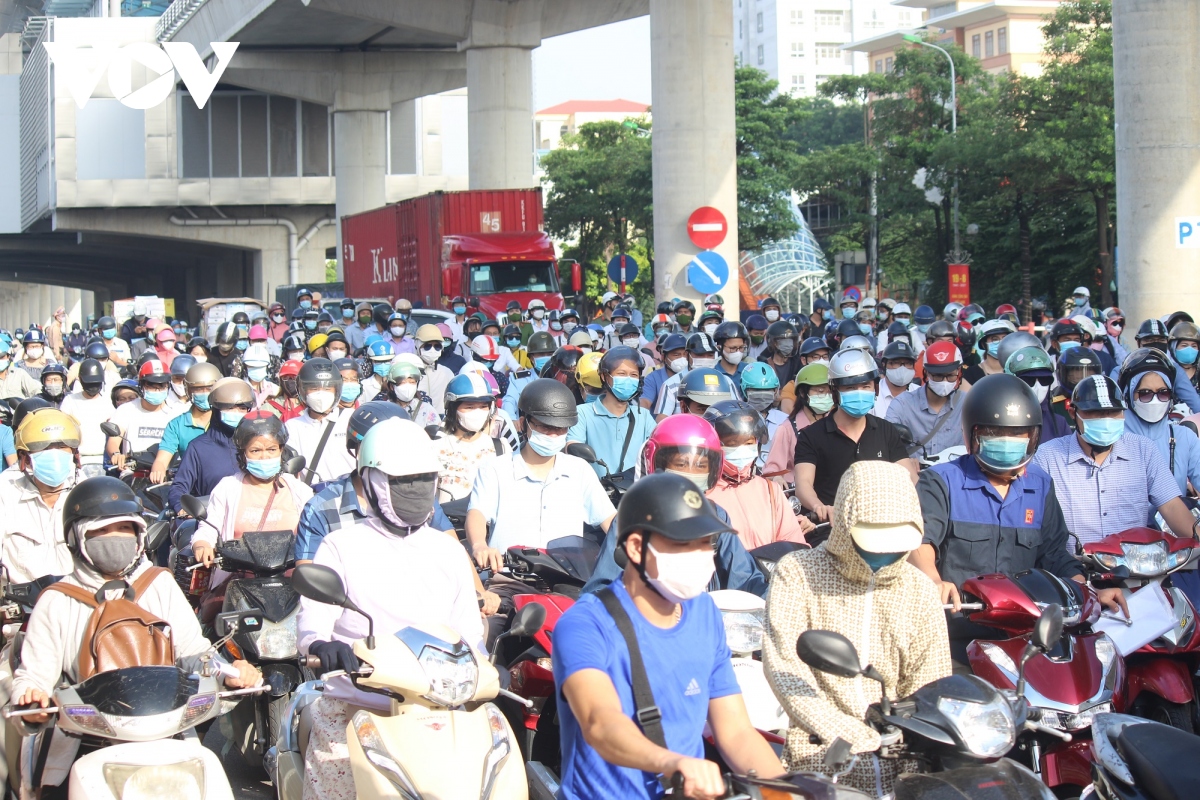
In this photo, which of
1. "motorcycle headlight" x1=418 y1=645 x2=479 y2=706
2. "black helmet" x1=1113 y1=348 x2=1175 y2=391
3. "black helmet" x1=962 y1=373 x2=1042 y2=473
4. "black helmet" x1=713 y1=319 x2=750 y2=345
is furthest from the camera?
"black helmet" x1=713 y1=319 x2=750 y2=345

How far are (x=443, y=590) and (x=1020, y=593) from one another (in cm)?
207

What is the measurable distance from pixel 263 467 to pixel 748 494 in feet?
8.51

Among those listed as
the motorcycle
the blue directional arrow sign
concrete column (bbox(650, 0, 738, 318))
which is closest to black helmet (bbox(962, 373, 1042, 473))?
the motorcycle

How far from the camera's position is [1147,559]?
21.1ft

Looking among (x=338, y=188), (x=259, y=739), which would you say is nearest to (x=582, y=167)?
(x=338, y=188)

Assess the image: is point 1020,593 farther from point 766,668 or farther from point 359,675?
point 359,675

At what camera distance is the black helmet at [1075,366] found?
9.30 meters

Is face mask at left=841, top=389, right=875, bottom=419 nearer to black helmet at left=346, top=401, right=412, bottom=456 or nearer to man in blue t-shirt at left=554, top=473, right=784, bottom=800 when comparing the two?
black helmet at left=346, top=401, right=412, bottom=456

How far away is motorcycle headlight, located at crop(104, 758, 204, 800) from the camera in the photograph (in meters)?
4.74

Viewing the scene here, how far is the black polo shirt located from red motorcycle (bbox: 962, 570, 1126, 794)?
2673mm

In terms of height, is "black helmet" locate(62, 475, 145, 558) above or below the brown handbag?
above

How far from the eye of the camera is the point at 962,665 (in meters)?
6.04

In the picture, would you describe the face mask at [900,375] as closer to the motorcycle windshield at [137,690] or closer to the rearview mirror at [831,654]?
the motorcycle windshield at [137,690]

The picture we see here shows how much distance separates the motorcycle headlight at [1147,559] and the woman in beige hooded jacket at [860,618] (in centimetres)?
212
